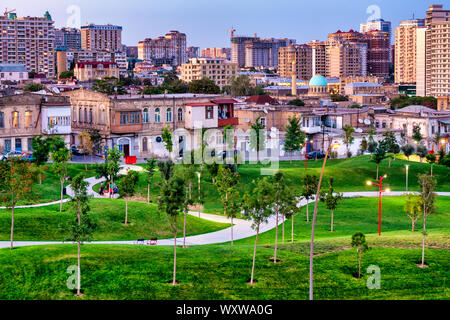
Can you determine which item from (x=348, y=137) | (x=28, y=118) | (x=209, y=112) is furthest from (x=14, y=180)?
(x=348, y=137)

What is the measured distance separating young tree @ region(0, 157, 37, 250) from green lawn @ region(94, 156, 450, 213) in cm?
1205

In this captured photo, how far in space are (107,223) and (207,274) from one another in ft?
40.6

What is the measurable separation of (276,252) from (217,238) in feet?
26.2

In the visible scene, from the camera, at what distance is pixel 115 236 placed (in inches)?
1576

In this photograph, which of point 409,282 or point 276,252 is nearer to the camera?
point 409,282

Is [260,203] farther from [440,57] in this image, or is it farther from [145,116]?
[440,57]

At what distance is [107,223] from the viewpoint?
137 feet

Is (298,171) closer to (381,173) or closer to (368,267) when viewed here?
(381,173)

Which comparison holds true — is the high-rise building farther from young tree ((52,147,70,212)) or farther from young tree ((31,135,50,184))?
young tree ((52,147,70,212))

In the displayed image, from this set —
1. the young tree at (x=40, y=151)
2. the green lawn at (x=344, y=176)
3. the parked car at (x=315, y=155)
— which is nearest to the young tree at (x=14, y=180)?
the young tree at (x=40, y=151)

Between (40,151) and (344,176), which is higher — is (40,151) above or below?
above
